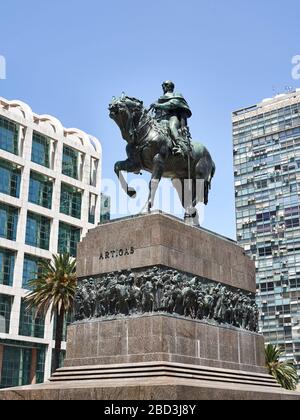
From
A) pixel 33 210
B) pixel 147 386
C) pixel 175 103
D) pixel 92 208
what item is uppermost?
pixel 92 208

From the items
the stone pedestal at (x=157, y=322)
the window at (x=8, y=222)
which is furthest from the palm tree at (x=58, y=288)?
the stone pedestal at (x=157, y=322)

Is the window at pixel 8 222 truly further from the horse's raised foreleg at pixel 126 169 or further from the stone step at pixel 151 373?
the stone step at pixel 151 373

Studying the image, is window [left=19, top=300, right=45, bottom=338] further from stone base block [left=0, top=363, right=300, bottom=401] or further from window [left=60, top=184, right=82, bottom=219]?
stone base block [left=0, top=363, right=300, bottom=401]

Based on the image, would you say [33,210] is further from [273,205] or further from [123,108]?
[123,108]

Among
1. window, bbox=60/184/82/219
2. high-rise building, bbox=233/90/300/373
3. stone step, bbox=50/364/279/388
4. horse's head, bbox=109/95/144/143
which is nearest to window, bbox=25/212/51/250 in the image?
window, bbox=60/184/82/219

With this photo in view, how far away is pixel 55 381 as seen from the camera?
16688mm

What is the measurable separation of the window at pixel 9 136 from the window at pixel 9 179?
1.71 metres

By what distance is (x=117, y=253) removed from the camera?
17484 mm

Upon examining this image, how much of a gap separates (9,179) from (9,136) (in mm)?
4779

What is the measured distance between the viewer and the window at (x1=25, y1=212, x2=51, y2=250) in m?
64.8

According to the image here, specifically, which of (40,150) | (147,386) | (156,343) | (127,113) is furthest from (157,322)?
(40,150)

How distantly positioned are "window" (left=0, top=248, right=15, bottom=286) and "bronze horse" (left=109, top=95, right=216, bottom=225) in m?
43.6
